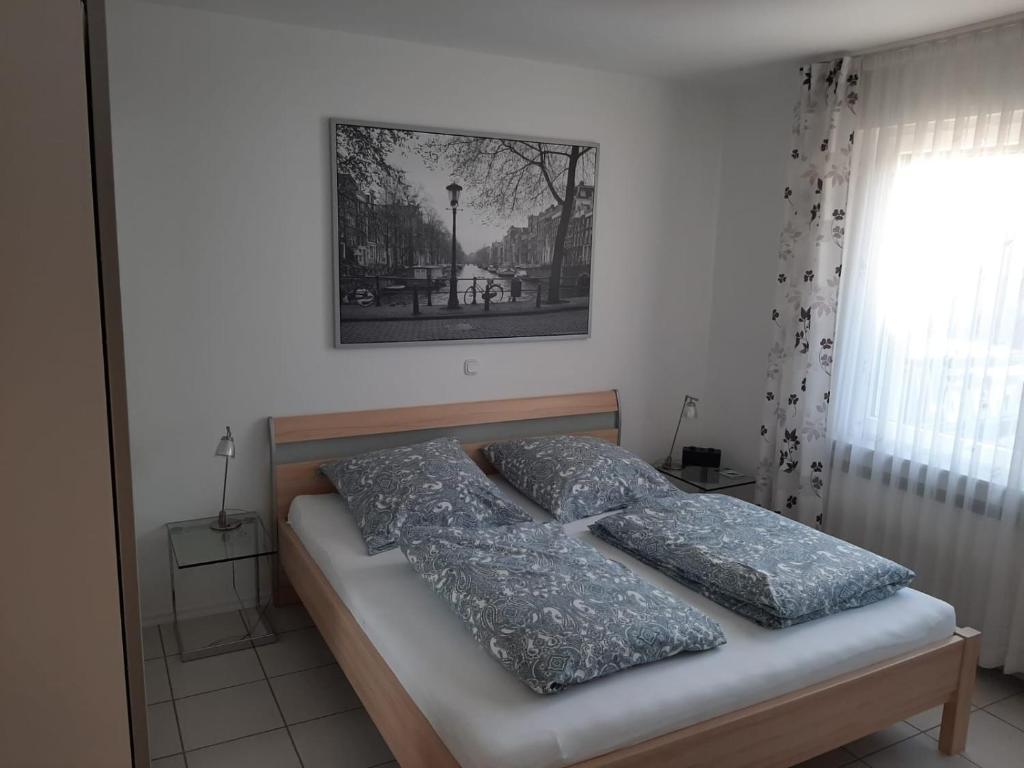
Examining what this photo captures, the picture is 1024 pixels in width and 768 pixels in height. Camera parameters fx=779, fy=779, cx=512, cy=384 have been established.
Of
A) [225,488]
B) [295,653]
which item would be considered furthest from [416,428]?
[295,653]

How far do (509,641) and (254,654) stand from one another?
151cm

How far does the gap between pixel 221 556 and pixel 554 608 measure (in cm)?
153

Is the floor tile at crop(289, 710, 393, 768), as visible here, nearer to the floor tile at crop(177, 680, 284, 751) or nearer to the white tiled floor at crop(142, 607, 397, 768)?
the white tiled floor at crop(142, 607, 397, 768)

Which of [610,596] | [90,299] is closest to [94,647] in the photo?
[90,299]

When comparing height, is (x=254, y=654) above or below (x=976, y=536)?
below

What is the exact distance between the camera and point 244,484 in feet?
11.1

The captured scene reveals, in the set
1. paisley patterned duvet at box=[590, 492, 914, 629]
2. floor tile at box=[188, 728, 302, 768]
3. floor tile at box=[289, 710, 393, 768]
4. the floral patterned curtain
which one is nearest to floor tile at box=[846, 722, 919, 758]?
paisley patterned duvet at box=[590, 492, 914, 629]

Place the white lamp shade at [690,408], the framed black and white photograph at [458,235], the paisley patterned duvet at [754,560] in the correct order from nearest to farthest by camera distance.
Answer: the paisley patterned duvet at [754,560], the framed black and white photograph at [458,235], the white lamp shade at [690,408]

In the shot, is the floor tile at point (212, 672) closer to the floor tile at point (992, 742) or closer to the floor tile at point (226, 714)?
the floor tile at point (226, 714)

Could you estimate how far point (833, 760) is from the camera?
255 cm

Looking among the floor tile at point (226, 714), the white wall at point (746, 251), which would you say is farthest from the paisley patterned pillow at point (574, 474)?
the floor tile at point (226, 714)

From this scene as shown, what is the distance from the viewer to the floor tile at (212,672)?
2.87 m

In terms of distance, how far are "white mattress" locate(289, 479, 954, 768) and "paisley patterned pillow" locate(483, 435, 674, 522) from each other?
1.82ft

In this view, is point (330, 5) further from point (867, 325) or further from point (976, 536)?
point (976, 536)
